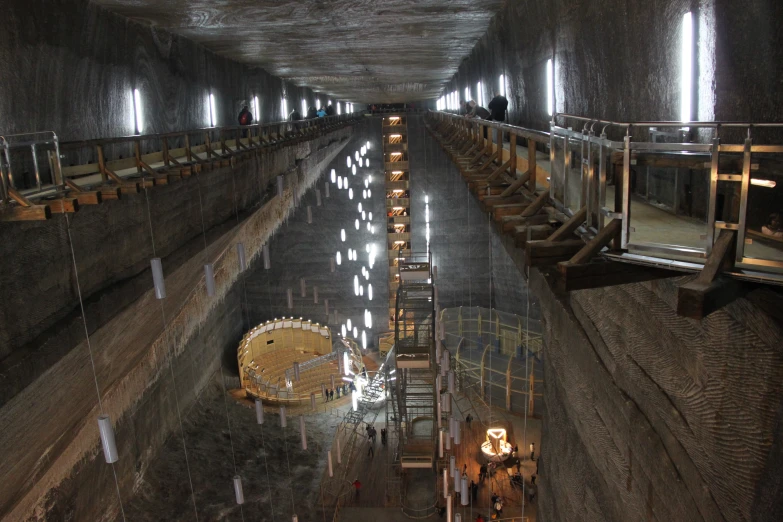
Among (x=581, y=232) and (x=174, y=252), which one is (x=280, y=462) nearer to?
(x=174, y=252)

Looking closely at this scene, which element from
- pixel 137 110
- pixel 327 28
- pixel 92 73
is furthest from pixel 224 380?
pixel 92 73

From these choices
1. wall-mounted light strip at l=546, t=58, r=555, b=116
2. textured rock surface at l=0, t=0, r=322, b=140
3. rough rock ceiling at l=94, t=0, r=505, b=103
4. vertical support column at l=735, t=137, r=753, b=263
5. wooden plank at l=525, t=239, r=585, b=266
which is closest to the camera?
vertical support column at l=735, t=137, r=753, b=263

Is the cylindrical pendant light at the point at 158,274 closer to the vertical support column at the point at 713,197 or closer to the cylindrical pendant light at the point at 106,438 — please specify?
the cylindrical pendant light at the point at 106,438

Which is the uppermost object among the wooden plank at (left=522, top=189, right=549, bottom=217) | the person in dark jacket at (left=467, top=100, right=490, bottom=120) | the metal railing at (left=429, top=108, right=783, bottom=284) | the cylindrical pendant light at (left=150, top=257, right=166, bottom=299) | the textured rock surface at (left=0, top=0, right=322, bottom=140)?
the textured rock surface at (left=0, top=0, right=322, bottom=140)

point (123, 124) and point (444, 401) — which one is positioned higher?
point (123, 124)

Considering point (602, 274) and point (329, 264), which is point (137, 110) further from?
point (329, 264)

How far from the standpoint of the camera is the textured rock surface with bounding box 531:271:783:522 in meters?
2.41

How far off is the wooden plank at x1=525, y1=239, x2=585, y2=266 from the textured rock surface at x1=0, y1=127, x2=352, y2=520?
3.71 metres

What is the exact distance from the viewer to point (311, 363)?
2102 cm

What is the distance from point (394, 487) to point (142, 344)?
9.71 meters

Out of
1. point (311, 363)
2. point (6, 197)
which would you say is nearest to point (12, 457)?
point (6, 197)

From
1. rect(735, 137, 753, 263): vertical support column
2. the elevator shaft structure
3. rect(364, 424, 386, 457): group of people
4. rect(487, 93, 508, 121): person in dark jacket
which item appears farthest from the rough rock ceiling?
rect(364, 424, 386, 457): group of people

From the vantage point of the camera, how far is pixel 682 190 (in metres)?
4.60

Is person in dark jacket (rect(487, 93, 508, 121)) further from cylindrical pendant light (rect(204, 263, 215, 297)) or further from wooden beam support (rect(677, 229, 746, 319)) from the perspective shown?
wooden beam support (rect(677, 229, 746, 319))
